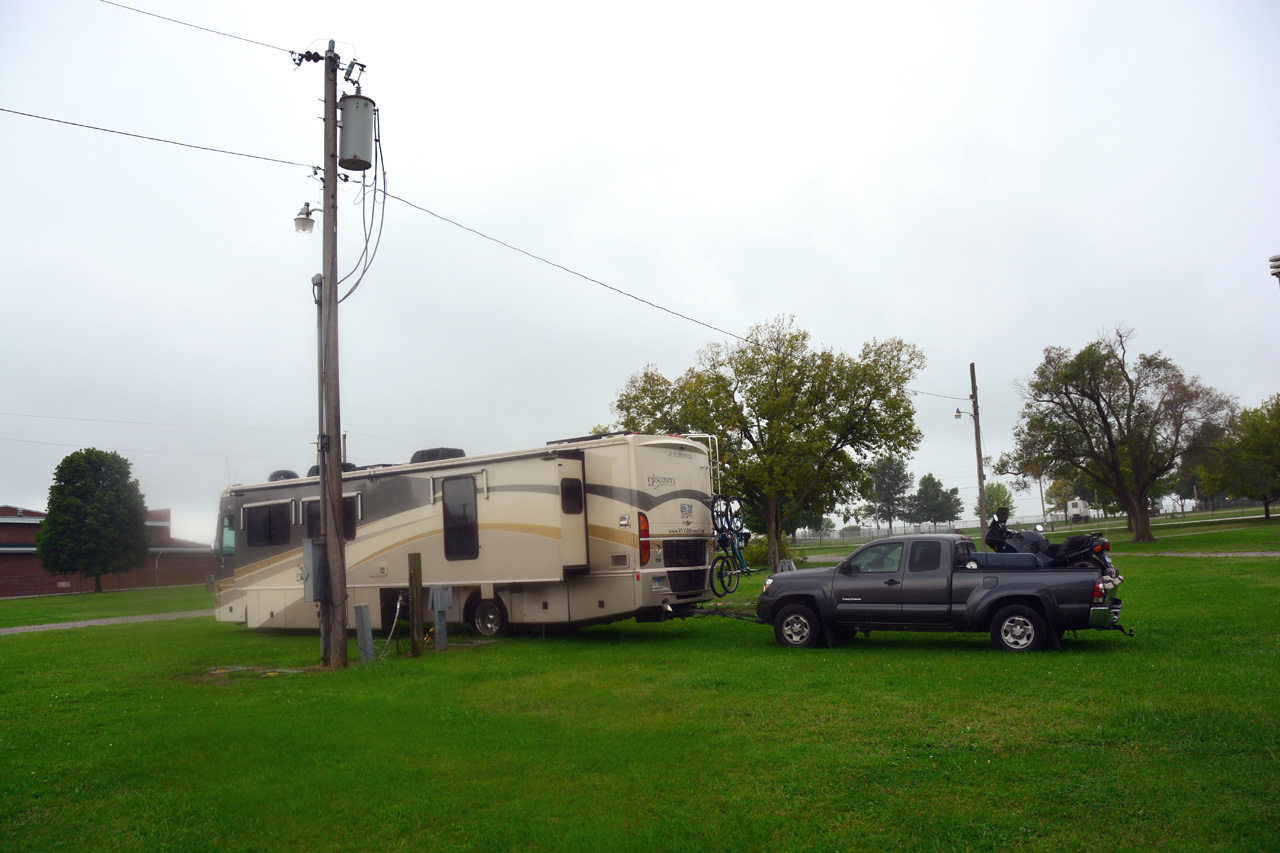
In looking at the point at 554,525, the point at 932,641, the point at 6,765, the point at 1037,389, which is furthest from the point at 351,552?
the point at 1037,389

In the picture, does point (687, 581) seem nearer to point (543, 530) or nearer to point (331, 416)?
point (543, 530)

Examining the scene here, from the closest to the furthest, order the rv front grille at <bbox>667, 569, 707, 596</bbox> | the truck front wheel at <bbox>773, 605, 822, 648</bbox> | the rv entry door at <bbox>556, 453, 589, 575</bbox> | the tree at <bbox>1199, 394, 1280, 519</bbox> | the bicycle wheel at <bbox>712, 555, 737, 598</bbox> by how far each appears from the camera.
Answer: the truck front wheel at <bbox>773, 605, 822, 648</bbox> < the rv entry door at <bbox>556, 453, 589, 575</bbox> < the rv front grille at <bbox>667, 569, 707, 596</bbox> < the bicycle wheel at <bbox>712, 555, 737, 598</bbox> < the tree at <bbox>1199, 394, 1280, 519</bbox>

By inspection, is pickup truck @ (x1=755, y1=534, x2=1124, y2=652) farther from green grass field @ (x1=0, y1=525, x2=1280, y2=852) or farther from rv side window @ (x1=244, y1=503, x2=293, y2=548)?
rv side window @ (x1=244, y1=503, x2=293, y2=548)

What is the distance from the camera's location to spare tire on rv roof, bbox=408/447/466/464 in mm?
15875

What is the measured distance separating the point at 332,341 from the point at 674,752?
8.53 meters

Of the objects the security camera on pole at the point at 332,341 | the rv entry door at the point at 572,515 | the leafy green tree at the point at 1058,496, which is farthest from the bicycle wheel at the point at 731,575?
the leafy green tree at the point at 1058,496

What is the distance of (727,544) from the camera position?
1577 cm

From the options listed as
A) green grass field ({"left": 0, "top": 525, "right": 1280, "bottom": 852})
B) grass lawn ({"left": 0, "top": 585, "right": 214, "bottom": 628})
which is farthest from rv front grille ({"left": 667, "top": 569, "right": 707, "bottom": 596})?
grass lawn ({"left": 0, "top": 585, "right": 214, "bottom": 628})

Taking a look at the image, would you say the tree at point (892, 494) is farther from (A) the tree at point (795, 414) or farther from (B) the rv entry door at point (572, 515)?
(B) the rv entry door at point (572, 515)

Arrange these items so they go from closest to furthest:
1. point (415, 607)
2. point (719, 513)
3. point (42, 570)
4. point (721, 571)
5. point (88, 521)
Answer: point (415, 607) → point (721, 571) → point (719, 513) → point (88, 521) → point (42, 570)

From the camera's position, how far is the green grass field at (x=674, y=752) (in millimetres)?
5219

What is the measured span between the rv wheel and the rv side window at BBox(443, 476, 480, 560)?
89cm

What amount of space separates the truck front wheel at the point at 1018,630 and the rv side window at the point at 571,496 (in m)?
6.38

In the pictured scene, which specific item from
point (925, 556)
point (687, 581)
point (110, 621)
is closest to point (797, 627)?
point (925, 556)
